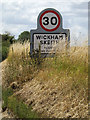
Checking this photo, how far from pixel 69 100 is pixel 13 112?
153 centimetres

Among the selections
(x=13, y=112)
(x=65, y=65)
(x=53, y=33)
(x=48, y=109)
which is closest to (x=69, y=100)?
(x=48, y=109)

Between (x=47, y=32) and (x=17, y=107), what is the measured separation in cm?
492

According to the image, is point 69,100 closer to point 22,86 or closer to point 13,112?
point 13,112

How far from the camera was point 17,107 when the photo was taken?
23.3 feet

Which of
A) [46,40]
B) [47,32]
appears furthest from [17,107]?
[47,32]

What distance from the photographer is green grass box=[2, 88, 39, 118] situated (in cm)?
649

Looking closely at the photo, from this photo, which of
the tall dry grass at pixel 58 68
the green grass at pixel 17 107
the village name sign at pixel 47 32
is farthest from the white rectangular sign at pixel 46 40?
the green grass at pixel 17 107

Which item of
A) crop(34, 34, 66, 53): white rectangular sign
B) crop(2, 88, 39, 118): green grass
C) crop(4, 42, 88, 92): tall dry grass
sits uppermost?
crop(34, 34, 66, 53): white rectangular sign

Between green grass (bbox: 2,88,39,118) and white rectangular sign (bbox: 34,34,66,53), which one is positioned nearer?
green grass (bbox: 2,88,39,118)

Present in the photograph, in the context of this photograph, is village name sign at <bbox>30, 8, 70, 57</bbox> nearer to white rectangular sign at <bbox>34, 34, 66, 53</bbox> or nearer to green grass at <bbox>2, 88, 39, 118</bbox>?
white rectangular sign at <bbox>34, 34, 66, 53</bbox>

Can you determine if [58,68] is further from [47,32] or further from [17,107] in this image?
[47,32]

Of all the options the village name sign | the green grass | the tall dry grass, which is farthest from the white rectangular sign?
the green grass

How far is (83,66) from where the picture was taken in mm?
8039

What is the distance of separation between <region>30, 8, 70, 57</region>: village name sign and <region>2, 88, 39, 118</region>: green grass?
113 inches
